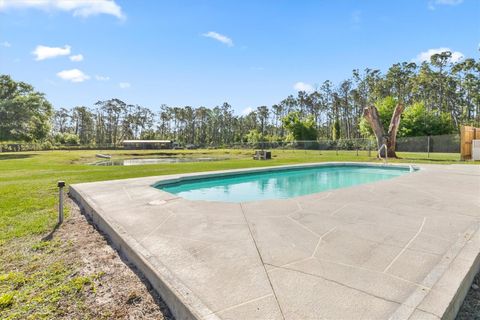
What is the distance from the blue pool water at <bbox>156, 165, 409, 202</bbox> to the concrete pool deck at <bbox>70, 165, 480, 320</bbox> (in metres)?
2.25

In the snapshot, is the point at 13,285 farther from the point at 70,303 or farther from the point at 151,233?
the point at 151,233

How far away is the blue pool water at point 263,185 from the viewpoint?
6.89 meters

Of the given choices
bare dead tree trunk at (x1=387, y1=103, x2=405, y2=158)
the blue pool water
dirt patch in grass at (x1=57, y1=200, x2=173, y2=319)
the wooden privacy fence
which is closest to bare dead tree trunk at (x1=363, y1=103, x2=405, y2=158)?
bare dead tree trunk at (x1=387, y1=103, x2=405, y2=158)

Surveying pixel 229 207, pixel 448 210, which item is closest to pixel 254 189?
pixel 229 207

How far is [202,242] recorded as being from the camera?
280 centimetres

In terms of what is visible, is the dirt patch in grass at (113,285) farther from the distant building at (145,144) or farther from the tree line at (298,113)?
the distant building at (145,144)

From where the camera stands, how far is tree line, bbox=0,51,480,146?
89.0ft

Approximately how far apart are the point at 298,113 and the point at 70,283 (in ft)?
133

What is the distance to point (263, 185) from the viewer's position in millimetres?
8453

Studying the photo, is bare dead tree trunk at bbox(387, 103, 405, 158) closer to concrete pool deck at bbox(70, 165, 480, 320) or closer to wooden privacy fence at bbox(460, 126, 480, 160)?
wooden privacy fence at bbox(460, 126, 480, 160)

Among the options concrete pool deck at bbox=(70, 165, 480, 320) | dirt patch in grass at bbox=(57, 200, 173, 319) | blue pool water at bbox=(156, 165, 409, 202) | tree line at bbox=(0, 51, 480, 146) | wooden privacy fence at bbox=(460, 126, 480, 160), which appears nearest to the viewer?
concrete pool deck at bbox=(70, 165, 480, 320)

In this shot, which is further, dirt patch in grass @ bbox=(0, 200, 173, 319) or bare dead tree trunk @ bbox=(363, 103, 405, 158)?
bare dead tree trunk @ bbox=(363, 103, 405, 158)

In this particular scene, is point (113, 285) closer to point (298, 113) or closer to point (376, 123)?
point (376, 123)

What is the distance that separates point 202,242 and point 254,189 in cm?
506
